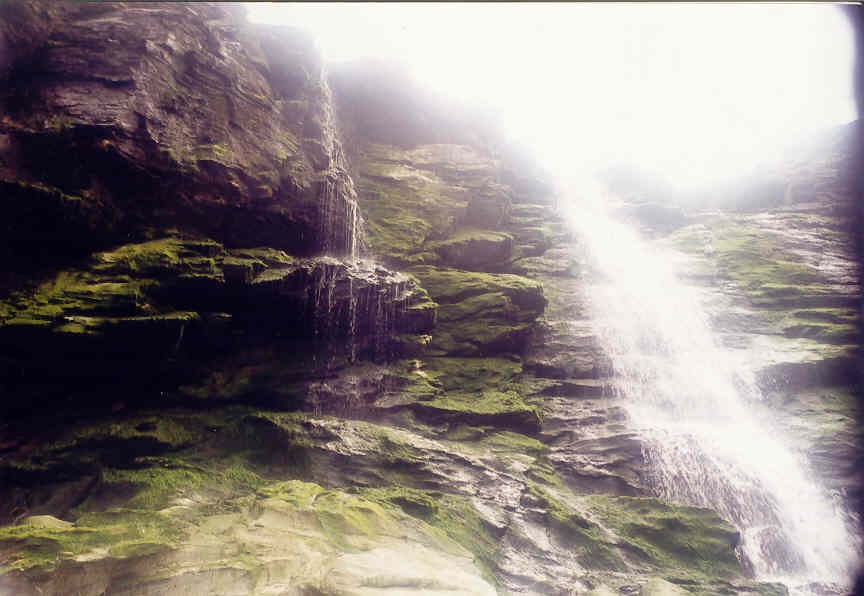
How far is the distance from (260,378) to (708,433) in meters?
14.6

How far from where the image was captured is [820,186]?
105 ft

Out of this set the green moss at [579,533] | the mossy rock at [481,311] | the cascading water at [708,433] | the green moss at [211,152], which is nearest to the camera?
the green moss at [579,533]

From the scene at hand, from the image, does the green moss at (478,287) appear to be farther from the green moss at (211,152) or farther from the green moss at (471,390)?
the green moss at (211,152)

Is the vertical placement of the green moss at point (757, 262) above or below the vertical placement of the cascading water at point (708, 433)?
above

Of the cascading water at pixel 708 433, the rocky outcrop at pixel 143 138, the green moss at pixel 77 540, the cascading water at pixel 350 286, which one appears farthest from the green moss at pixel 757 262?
the green moss at pixel 77 540


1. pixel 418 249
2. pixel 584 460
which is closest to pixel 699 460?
pixel 584 460

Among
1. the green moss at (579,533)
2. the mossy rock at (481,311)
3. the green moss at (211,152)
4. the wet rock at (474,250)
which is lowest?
the green moss at (579,533)

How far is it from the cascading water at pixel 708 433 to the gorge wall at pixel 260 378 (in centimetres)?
98

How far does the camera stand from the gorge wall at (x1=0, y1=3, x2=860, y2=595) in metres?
8.80

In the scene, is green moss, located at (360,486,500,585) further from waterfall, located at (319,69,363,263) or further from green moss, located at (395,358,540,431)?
waterfall, located at (319,69,363,263)

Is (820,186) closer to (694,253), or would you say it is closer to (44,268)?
(694,253)

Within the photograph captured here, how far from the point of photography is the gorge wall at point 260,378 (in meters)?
8.80

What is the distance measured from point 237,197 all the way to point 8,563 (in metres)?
10.4

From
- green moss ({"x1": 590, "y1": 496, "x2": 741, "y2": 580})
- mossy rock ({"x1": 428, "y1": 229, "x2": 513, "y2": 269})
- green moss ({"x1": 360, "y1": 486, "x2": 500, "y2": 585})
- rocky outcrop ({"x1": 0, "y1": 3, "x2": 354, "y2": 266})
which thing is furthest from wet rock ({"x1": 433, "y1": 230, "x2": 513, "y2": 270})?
green moss ({"x1": 590, "y1": 496, "x2": 741, "y2": 580})
